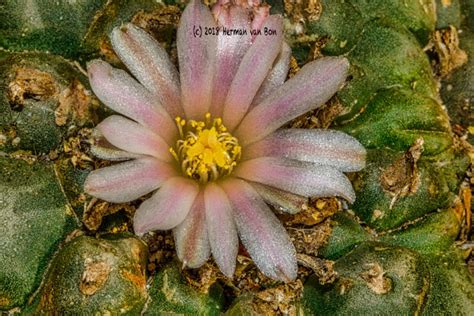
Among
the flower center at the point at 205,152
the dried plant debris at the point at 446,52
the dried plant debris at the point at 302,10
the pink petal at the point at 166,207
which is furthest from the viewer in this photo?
the dried plant debris at the point at 446,52

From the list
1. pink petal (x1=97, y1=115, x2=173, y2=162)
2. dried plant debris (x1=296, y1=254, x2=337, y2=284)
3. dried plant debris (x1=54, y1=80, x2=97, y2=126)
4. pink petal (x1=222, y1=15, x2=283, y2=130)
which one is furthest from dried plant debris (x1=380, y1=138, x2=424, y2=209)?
dried plant debris (x1=54, y1=80, x2=97, y2=126)

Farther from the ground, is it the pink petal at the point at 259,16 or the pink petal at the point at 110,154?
the pink petal at the point at 259,16

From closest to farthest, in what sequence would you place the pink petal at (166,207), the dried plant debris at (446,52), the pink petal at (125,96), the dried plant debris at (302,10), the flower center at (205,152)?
the pink petal at (166,207), the pink petal at (125,96), the flower center at (205,152), the dried plant debris at (302,10), the dried plant debris at (446,52)

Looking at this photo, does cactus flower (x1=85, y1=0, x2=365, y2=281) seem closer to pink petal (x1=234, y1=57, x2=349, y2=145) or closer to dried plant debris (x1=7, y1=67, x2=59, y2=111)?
pink petal (x1=234, y1=57, x2=349, y2=145)

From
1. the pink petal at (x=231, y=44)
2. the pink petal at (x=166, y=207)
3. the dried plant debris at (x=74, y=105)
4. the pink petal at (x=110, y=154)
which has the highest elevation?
the pink petal at (x=231, y=44)

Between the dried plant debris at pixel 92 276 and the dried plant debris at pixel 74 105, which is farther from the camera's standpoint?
the dried plant debris at pixel 74 105

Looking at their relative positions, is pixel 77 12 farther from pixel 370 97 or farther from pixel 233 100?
pixel 370 97

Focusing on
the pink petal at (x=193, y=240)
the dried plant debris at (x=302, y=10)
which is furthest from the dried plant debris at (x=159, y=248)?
the dried plant debris at (x=302, y=10)

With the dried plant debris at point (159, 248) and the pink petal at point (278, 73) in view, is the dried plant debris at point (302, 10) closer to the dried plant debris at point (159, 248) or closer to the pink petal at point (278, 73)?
the pink petal at point (278, 73)
